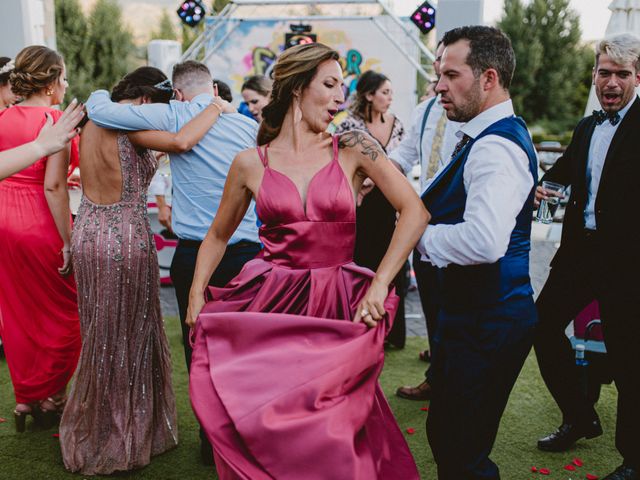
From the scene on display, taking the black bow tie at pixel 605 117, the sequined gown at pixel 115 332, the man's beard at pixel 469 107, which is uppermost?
the man's beard at pixel 469 107

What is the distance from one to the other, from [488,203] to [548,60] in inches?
1512

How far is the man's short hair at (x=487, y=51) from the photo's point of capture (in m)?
Answer: 2.49

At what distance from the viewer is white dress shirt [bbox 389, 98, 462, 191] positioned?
13.2ft

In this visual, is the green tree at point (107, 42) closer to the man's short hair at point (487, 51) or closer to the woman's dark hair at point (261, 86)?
the woman's dark hair at point (261, 86)

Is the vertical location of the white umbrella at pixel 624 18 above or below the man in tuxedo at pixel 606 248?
above

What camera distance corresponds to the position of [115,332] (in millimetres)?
3523

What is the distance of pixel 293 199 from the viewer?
263 cm

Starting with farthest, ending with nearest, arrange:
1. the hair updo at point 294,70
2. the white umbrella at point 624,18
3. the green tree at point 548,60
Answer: the green tree at point 548,60, the white umbrella at point 624,18, the hair updo at point 294,70

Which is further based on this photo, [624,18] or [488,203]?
[624,18]

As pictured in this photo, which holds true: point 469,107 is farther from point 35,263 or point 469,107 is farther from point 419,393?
point 35,263

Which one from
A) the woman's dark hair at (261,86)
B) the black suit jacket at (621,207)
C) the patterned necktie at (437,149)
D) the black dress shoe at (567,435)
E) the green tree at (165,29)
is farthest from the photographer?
the green tree at (165,29)

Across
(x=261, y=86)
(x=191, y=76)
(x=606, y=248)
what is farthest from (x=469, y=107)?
(x=261, y=86)

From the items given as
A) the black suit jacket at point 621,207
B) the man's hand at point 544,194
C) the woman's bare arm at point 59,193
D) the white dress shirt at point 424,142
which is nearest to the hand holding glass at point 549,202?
the man's hand at point 544,194

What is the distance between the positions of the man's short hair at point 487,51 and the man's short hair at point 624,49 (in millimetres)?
1076
